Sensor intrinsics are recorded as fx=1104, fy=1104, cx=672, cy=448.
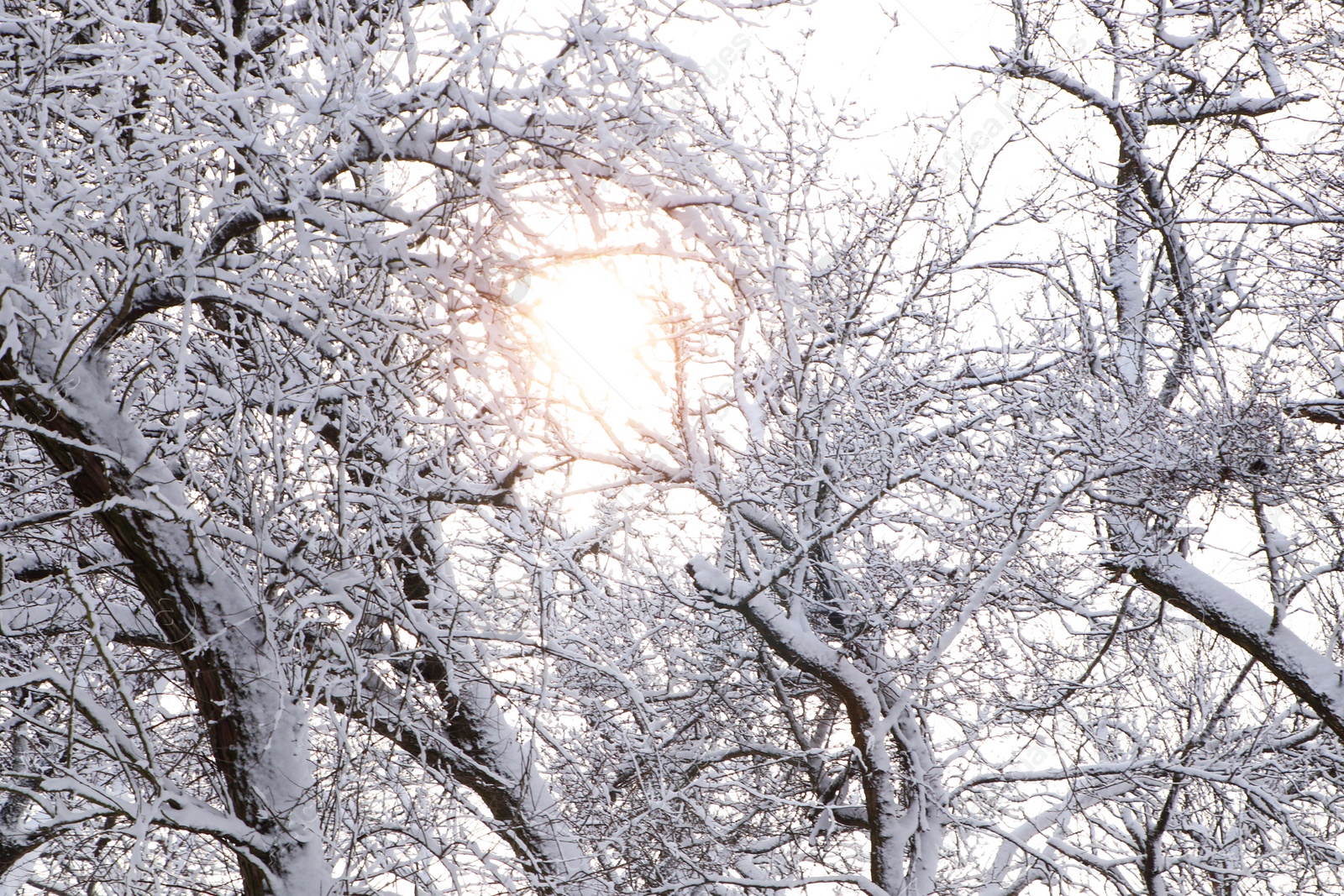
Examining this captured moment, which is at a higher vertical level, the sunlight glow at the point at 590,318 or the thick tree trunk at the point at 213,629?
the sunlight glow at the point at 590,318

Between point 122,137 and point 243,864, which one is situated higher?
point 122,137

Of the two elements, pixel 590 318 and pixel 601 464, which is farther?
pixel 601 464

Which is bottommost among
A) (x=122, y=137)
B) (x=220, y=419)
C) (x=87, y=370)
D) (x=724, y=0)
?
(x=87, y=370)

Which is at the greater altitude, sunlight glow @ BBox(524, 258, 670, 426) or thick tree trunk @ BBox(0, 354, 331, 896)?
sunlight glow @ BBox(524, 258, 670, 426)

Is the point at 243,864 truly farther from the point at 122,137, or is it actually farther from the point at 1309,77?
the point at 1309,77

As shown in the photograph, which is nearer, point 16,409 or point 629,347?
point 16,409

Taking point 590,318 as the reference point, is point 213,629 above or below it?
below

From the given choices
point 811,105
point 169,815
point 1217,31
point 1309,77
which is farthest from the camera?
point 811,105

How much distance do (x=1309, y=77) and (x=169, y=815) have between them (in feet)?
24.8

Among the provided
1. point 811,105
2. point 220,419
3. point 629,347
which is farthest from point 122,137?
point 811,105

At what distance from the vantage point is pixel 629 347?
4.73 metres

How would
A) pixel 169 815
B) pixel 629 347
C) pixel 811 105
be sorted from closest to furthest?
pixel 169 815, pixel 629 347, pixel 811 105

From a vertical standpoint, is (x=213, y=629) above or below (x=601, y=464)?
below

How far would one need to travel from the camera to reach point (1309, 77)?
7004 mm
